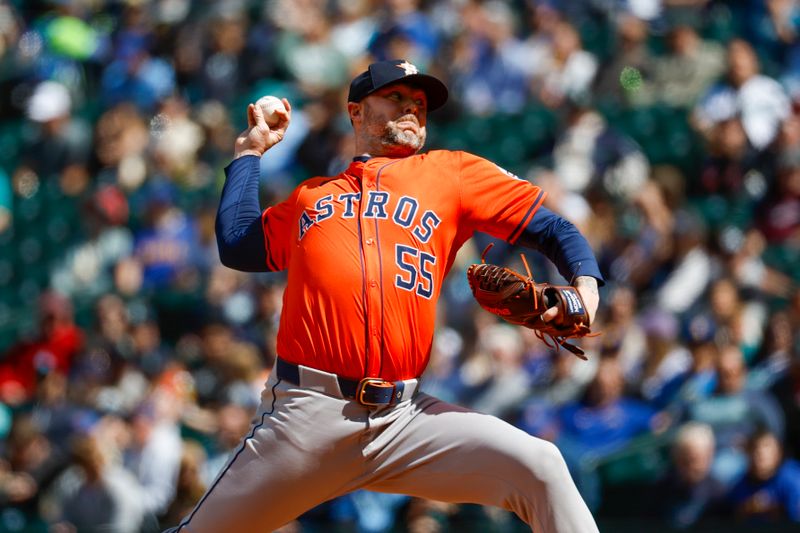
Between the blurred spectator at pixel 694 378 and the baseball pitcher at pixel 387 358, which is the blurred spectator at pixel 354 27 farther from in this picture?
the baseball pitcher at pixel 387 358

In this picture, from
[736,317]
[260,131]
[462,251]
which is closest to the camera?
[260,131]

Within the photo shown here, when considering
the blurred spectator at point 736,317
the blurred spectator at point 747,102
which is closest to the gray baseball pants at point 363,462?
the blurred spectator at point 736,317

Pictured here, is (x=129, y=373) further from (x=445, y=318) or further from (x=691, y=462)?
(x=691, y=462)

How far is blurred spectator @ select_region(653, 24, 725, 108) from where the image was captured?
8.77m

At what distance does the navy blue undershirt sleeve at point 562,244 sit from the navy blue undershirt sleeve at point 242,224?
834 mm

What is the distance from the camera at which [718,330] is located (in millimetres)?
7121

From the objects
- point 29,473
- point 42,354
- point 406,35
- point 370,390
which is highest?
point 406,35

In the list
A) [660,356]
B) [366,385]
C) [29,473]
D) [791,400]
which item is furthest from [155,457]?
[366,385]

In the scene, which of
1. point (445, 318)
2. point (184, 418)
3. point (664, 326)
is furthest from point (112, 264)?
point (664, 326)

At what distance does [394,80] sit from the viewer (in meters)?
3.87

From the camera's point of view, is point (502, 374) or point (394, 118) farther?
point (502, 374)

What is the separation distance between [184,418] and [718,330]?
3.44 m

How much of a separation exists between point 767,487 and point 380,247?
357 cm

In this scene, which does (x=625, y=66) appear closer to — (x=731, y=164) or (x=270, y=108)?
(x=731, y=164)
